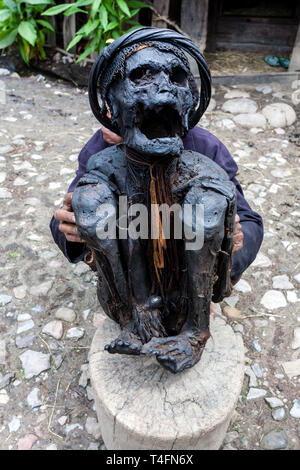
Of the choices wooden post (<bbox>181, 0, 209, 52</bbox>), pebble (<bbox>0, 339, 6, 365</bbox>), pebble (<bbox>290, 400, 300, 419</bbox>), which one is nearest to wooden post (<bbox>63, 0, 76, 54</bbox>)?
wooden post (<bbox>181, 0, 209, 52</bbox>)

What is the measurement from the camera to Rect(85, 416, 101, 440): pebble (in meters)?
1.93

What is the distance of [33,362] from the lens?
219cm

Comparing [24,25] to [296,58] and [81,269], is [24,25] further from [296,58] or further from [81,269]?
[81,269]

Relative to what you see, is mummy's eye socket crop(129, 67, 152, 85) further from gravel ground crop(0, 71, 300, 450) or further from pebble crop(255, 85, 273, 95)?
pebble crop(255, 85, 273, 95)

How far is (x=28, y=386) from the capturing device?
2.10 m

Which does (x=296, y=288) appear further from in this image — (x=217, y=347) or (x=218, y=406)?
Result: (x=218, y=406)

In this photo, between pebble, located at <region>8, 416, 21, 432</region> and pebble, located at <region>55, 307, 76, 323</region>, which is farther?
pebble, located at <region>55, 307, 76, 323</region>

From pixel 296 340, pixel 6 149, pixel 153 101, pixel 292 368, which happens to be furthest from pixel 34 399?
pixel 6 149

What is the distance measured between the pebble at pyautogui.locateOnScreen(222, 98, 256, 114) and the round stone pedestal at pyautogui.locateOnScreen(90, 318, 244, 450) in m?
3.40

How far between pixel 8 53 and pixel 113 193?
16.2 ft

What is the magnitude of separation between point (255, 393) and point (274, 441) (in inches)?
9.5

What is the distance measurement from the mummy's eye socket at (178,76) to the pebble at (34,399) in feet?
5.19

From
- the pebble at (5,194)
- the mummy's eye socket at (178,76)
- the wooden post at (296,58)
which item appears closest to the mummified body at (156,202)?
the mummy's eye socket at (178,76)

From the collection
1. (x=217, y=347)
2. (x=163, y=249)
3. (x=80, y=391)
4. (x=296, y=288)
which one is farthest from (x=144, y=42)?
(x=296, y=288)
